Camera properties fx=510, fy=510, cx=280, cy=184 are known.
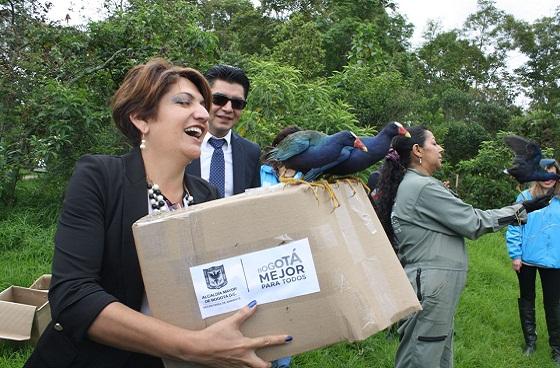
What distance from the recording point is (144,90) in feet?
4.54

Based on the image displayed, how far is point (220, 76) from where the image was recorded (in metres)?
2.69

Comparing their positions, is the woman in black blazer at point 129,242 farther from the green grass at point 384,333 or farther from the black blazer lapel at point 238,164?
the green grass at point 384,333

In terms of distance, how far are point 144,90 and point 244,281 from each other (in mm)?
593

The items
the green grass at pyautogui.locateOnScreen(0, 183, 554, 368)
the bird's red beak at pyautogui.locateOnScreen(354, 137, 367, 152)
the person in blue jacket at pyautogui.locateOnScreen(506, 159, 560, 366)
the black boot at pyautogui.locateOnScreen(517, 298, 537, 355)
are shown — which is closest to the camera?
the bird's red beak at pyautogui.locateOnScreen(354, 137, 367, 152)

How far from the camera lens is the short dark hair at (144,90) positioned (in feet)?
4.54

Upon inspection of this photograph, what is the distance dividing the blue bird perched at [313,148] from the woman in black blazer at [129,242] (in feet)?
1.50

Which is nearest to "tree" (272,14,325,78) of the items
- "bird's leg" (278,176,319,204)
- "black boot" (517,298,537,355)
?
"black boot" (517,298,537,355)

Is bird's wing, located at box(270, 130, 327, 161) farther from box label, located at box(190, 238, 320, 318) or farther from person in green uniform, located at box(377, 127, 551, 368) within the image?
person in green uniform, located at box(377, 127, 551, 368)

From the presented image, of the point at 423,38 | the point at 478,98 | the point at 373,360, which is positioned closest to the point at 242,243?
the point at 373,360

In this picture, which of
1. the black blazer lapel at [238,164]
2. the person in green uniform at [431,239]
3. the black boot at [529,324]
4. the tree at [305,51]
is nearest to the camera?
the black blazer lapel at [238,164]

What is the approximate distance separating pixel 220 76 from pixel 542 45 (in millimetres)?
28514

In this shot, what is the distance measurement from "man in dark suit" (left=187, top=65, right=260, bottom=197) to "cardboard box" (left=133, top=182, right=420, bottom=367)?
1.28 meters

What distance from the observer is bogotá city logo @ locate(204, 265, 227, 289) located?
1185 millimetres

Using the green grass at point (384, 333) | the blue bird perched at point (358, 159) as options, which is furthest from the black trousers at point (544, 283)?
the blue bird perched at point (358, 159)
